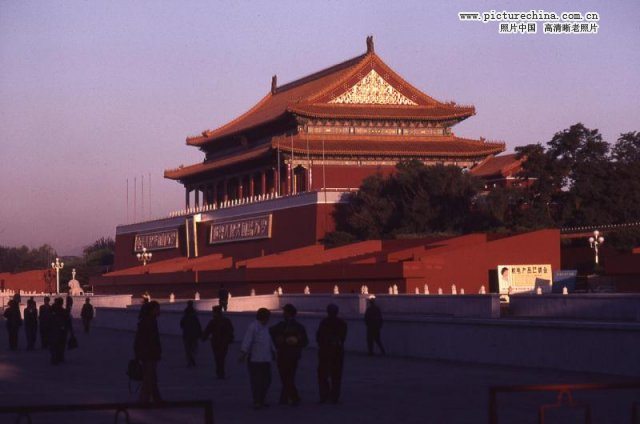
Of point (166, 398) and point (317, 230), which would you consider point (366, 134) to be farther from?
point (166, 398)

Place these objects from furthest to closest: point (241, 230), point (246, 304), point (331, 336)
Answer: point (241, 230) → point (246, 304) → point (331, 336)

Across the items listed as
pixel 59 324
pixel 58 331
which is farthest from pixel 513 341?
pixel 59 324

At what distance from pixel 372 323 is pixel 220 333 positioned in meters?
4.63

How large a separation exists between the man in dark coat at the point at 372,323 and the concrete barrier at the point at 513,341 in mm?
526

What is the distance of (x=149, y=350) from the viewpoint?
14.7 meters

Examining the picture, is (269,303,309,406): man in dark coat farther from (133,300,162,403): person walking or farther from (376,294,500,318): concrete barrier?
(376,294,500,318): concrete barrier

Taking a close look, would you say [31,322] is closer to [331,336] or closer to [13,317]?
[13,317]

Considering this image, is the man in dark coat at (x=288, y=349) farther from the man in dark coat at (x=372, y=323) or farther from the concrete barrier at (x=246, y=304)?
the concrete barrier at (x=246, y=304)

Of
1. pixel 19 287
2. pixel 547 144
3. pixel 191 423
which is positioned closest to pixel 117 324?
pixel 547 144

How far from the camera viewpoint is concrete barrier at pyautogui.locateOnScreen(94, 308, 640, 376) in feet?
57.3

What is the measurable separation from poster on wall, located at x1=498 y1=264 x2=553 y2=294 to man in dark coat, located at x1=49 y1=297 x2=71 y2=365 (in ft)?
65.1

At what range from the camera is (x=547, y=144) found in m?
52.6

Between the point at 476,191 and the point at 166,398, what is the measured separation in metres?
38.0

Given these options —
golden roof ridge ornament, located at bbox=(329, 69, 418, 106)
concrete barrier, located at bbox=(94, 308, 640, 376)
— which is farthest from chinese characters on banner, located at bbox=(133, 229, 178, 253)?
concrete barrier, located at bbox=(94, 308, 640, 376)
